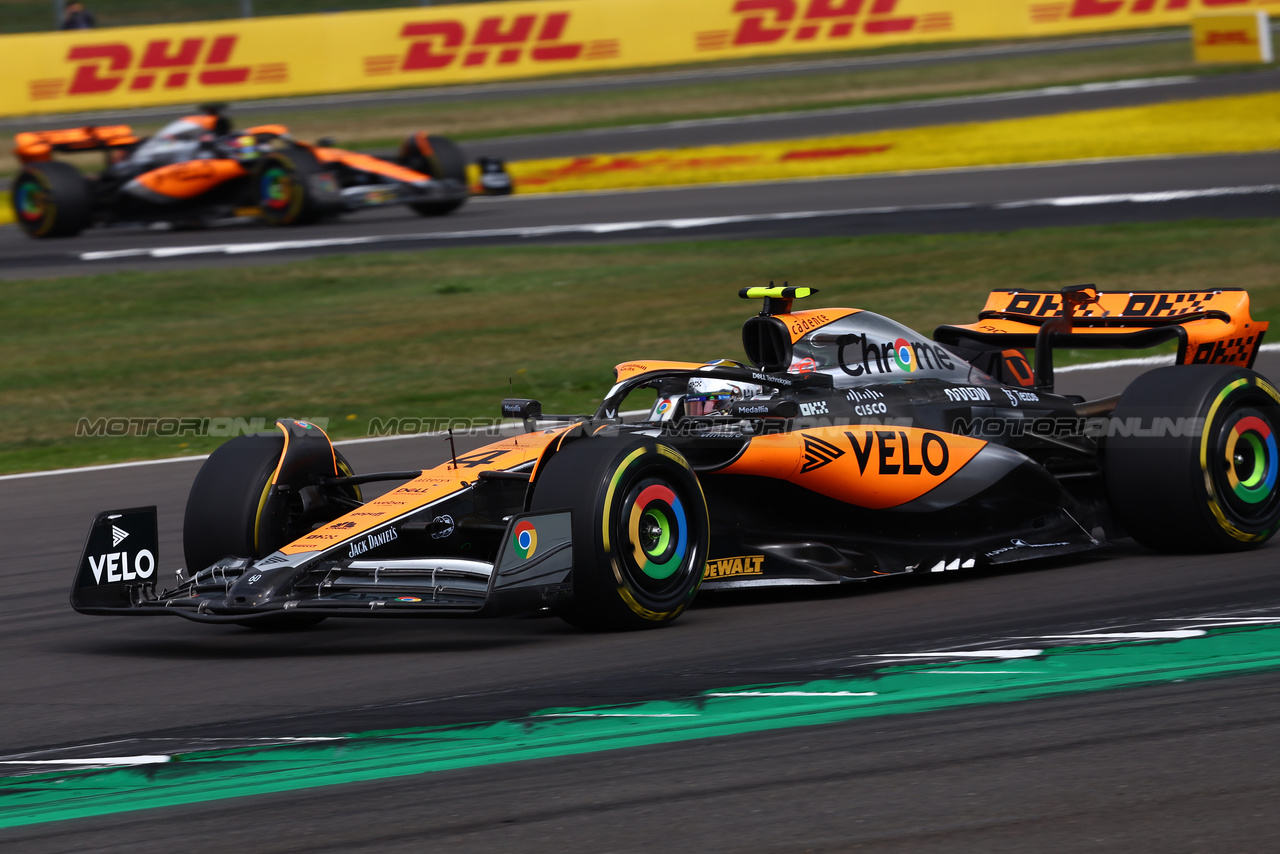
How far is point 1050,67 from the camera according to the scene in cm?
3781

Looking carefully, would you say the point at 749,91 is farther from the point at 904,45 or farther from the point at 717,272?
the point at 717,272

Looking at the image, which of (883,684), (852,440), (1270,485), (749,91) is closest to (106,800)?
(883,684)

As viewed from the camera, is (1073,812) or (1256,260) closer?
(1073,812)

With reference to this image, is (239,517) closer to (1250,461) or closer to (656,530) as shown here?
(656,530)

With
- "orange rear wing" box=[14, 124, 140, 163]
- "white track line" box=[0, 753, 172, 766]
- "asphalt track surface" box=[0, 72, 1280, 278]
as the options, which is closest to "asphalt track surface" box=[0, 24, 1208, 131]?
"asphalt track surface" box=[0, 72, 1280, 278]

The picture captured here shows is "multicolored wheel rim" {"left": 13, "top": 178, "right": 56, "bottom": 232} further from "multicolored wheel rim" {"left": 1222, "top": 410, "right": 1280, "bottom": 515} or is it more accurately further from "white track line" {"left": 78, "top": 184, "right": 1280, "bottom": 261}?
"multicolored wheel rim" {"left": 1222, "top": 410, "right": 1280, "bottom": 515}

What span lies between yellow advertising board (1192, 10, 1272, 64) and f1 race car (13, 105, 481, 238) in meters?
18.2

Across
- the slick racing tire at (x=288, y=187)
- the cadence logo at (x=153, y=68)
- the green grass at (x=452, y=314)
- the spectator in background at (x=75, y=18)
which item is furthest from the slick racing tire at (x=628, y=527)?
the spectator in background at (x=75, y=18)

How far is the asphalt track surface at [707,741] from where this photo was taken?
4.79 meters

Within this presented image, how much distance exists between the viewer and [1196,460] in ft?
26.3

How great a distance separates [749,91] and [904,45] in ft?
23.4

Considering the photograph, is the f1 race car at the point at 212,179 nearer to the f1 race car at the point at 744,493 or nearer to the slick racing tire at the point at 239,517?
the f1 race car at the point at 744,493

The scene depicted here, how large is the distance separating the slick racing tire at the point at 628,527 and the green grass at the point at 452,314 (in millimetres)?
5720

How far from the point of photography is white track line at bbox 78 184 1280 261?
2225cm
